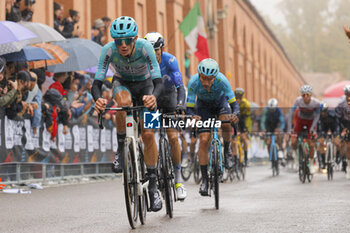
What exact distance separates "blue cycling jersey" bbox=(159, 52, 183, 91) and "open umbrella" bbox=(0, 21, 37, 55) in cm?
442

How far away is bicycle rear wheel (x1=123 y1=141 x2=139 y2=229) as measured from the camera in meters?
7.34

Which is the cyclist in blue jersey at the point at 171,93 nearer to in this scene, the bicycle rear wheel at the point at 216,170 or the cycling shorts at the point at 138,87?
the bicycle rear wheel at the point at 216,170

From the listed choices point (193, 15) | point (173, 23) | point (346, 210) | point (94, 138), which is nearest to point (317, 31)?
point (173, 23)

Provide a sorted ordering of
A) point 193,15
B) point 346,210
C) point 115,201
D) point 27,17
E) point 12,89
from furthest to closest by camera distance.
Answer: point 193,15 → point 27,17 → point 12,89 → point 115,201 → point 346,210

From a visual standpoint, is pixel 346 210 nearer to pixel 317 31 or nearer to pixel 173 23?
pixel 173 23

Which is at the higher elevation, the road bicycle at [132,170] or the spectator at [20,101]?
the spectator at [20,101]

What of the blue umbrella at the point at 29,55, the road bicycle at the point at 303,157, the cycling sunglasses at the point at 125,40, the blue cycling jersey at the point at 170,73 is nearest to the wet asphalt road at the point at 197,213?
the blue cycling jersey at the point at 170,73

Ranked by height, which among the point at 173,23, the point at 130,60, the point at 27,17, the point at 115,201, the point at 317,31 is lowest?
the point at 115,201

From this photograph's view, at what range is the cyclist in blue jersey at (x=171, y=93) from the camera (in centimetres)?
930

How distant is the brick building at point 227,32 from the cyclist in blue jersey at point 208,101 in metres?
1.70

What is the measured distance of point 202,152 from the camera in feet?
34.2

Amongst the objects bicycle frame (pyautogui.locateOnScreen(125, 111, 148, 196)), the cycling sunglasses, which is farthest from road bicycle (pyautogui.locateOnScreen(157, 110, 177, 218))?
the cycling sunglasses

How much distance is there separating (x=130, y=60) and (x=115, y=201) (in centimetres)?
378

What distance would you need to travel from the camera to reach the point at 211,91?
35.7ft
